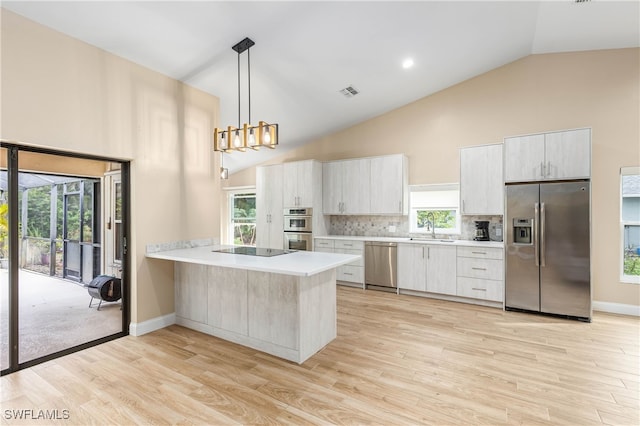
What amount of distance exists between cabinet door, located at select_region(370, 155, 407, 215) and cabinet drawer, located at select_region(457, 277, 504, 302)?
1475 millimetres

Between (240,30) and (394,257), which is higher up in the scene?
(240,30)

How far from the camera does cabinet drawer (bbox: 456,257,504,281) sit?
4254 mm

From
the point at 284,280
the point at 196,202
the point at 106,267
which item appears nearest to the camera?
the point at 284,280

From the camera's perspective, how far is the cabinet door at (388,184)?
525 cm

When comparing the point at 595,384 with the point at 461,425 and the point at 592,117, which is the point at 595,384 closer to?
the point at 461,425

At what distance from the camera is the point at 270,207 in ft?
20.6

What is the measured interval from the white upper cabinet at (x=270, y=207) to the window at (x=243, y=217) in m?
1.26

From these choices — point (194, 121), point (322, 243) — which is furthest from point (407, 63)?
point (322, 243)

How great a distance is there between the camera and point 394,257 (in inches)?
198

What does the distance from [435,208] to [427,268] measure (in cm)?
114

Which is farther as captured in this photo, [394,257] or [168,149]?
[394,257]

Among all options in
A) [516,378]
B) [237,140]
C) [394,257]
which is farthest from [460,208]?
[237,140]

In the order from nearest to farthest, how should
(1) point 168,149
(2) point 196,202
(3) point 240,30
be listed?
(3) point 240,30
(1) point 168,149
(2) point 196,202

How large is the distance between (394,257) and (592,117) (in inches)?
130
